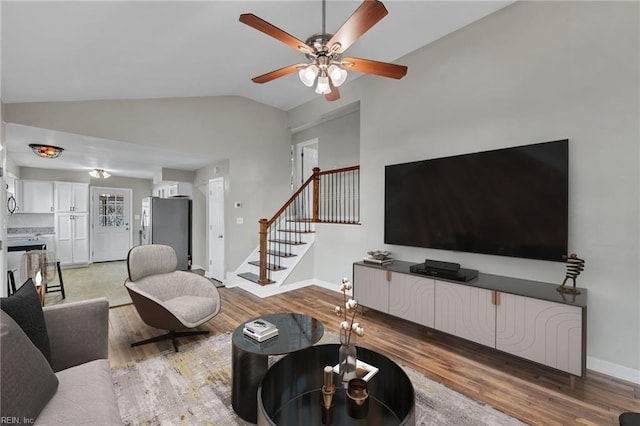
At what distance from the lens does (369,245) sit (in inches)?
167

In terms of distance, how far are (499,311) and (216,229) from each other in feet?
15.9

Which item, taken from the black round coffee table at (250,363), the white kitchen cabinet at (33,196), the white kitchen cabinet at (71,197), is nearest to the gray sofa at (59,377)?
the black round coffee table at (250,363)

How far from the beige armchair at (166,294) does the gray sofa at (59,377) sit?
0.84 m

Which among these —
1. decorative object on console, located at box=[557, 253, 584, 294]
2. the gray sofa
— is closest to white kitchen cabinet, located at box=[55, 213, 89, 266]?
the gray sofa

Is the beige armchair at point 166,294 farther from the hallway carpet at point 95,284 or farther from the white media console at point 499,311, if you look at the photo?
the white media console at point 499,311

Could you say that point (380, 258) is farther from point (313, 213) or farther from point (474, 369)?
point (313, 213)

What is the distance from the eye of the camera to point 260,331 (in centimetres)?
198

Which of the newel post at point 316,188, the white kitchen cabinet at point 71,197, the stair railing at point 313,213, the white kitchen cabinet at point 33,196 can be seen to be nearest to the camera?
the stair railing at point 313,213

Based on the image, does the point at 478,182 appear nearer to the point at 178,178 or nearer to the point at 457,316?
the point at 457,316

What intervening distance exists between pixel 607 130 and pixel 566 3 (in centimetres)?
124

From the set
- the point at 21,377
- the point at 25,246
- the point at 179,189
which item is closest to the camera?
the point at 21,377

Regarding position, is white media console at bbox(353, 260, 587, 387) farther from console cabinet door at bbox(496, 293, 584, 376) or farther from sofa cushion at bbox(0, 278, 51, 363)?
sofa cushion at bbox(0, 278, 51, 363)

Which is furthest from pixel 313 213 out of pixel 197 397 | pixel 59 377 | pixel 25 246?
pixel 25 246

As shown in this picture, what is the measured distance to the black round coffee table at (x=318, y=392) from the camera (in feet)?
4.83
